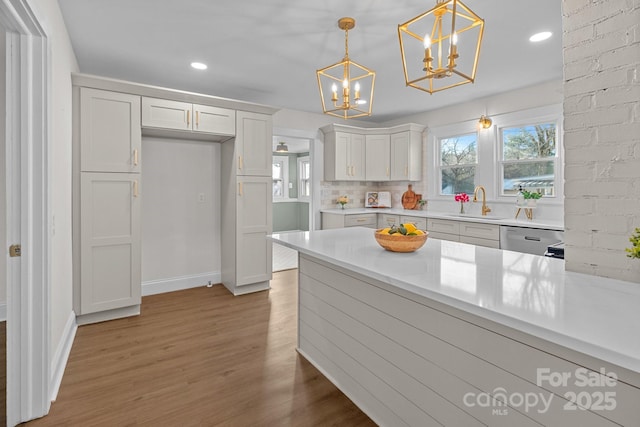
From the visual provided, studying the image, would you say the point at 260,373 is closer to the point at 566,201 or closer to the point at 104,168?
the point at 566,201

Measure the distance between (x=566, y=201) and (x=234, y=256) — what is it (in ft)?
10.4

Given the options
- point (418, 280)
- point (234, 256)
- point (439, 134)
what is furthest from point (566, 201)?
point (439, 134)

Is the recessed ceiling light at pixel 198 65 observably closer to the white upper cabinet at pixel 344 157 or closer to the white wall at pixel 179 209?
the white wall at pixel 179 209

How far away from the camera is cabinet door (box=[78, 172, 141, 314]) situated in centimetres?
293

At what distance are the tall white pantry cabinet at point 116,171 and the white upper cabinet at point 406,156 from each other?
8.03 ft

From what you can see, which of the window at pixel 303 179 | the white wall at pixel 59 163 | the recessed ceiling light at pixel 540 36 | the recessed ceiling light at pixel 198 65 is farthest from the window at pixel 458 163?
the white wall at pixel 59 163

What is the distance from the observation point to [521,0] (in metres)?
2.14

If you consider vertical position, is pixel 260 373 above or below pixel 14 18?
below

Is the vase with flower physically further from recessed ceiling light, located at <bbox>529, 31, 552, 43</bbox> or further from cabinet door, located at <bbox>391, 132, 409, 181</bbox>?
recessed ceiling light, located at <bbox>529, 31, 552, 43</bbox>

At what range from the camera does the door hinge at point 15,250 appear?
1659 mm

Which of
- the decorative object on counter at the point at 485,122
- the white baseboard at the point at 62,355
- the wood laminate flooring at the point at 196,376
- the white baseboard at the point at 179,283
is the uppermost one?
the decorative object on counter at the point at 485,122

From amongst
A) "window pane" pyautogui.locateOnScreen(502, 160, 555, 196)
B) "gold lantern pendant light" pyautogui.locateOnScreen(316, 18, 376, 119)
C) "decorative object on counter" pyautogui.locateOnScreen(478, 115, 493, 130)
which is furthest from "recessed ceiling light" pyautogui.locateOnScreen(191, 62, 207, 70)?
"window pane" pyautogui.locateOnScreen(502, 160, 555, 196)

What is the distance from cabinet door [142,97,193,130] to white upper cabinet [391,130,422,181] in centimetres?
309

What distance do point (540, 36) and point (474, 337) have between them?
8.55 ft
